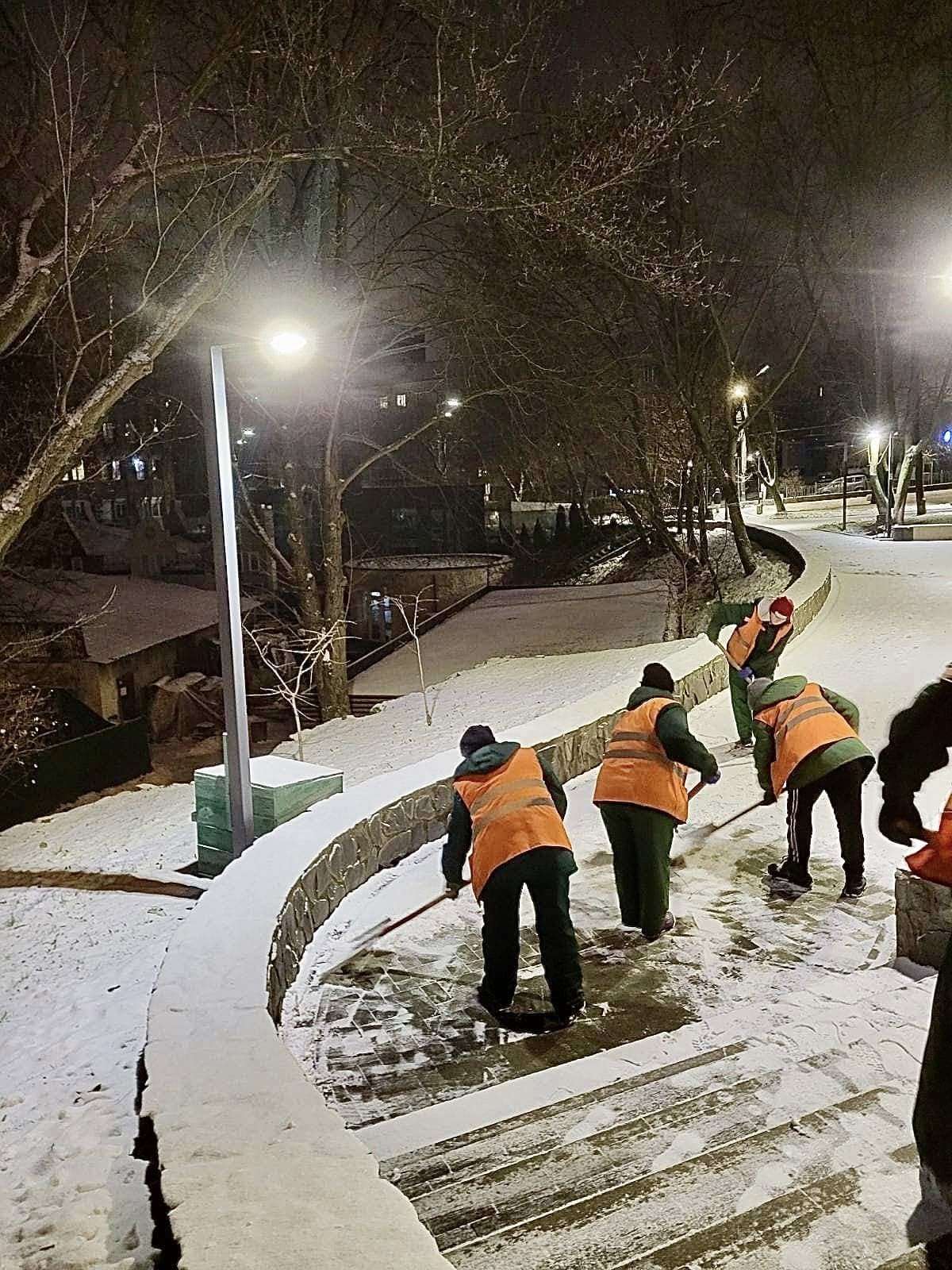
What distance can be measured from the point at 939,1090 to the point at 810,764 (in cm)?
332

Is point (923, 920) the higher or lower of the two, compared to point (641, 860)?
lower

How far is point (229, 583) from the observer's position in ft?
26.8

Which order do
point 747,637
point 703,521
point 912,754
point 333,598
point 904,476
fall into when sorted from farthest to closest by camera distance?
point 904,476
point 703,521
point 333,598
point 747,637
point 912,754

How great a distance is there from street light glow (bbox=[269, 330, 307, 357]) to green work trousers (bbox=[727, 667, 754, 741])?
4.75 metres

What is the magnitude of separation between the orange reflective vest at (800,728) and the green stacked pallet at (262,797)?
3.74 meters

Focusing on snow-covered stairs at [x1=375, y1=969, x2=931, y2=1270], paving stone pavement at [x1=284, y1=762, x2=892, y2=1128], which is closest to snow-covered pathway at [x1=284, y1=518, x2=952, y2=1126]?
paving stone pavement at [x1=284, y1=762, x2=892, y2=1128]

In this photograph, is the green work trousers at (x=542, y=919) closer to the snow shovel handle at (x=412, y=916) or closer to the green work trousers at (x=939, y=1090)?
the snow shovel handle at (x=412, y=916)

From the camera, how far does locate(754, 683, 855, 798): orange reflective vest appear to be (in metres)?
5.86

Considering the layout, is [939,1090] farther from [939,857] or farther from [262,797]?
[262,797]

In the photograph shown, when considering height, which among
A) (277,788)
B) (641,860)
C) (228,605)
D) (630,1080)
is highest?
(228,605)

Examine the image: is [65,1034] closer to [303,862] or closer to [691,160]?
[303,862]

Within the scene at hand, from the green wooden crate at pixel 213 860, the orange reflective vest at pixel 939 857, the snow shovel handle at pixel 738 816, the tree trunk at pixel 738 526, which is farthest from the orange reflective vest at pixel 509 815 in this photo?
the tree trunk at pixel 738 526

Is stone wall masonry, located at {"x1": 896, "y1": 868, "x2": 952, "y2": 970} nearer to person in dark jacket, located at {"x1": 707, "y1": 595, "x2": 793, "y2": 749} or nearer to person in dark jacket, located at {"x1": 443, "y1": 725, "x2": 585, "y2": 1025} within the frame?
person in dark jacket, located at {"x1": 443, "y1": 725, "x2": 585, "y2": 1025}

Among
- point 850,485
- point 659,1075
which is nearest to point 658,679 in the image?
point 659,1075
